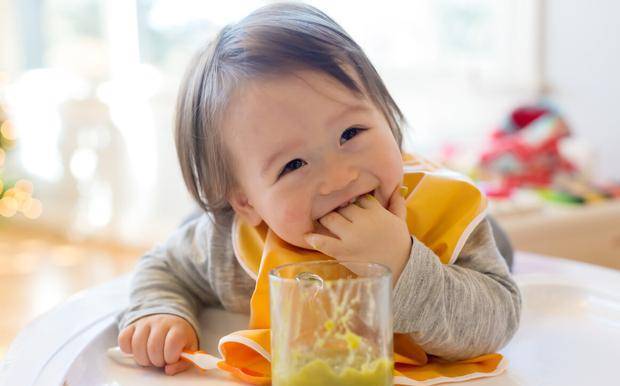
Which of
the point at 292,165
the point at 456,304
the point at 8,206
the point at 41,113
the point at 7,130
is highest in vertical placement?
the point at 292,165

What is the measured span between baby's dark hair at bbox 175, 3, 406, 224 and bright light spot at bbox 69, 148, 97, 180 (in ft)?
9.47

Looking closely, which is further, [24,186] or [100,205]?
[24,186]

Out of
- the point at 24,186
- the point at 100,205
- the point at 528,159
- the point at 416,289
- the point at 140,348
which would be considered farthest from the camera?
the point at 24,186

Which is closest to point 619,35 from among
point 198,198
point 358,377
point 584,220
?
point 584,220

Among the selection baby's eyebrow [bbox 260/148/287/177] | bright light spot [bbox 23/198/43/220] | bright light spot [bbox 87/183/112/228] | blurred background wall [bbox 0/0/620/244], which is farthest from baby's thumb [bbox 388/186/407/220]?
bright light spot [bbox 23/198/43/220]

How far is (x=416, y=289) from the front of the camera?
690 mm

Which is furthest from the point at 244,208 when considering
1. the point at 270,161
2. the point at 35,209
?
the point at 35,209

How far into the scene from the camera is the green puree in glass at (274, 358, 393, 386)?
56 centimetres

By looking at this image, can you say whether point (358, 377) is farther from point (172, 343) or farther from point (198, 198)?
point (198, 198)

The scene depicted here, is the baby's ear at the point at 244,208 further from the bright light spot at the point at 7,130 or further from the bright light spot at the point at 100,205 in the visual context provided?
the bright light spot at the point at 100,205

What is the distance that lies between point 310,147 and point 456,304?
0.66 feet

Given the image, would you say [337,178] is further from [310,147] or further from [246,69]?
[246,69]

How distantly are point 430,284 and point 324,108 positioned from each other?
193 mm

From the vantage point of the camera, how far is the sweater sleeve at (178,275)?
2.94ft
